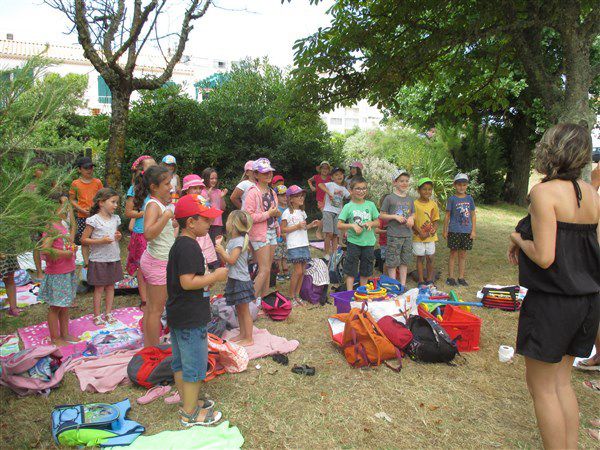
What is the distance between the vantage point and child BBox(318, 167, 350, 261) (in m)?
7.96

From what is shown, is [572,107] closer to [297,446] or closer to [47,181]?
[297,446]

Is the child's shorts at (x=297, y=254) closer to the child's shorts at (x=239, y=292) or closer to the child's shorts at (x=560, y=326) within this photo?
the child's shorts at (x=239, y=292)

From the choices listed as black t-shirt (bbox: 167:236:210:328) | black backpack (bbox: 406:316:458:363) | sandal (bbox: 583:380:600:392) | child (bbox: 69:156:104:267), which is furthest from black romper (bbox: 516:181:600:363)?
child (bbox: 69:156:104:267)

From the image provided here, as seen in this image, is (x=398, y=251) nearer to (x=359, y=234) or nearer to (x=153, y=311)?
(x=359, y=234)

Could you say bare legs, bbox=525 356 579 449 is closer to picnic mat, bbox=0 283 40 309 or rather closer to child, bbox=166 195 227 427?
child, bbox=166 195 227 427

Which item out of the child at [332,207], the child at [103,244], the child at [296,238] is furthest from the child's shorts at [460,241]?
the child at [103,244]

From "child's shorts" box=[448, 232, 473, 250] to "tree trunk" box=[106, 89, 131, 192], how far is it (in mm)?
6419

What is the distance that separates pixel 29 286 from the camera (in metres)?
6.73

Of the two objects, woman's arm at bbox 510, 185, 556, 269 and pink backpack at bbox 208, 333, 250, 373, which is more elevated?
woman's arm at bbox 510, 185, 556, 269

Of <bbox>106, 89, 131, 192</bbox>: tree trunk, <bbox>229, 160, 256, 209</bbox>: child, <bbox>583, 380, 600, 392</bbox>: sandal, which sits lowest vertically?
<bbox>583, 380, 600, 392</bbox>: sandal

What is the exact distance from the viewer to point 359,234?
20.1 ft

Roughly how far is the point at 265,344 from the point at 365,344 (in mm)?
1074

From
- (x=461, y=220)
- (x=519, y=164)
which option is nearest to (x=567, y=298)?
(x=461, y=220)

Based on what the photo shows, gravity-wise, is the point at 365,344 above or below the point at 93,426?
above
